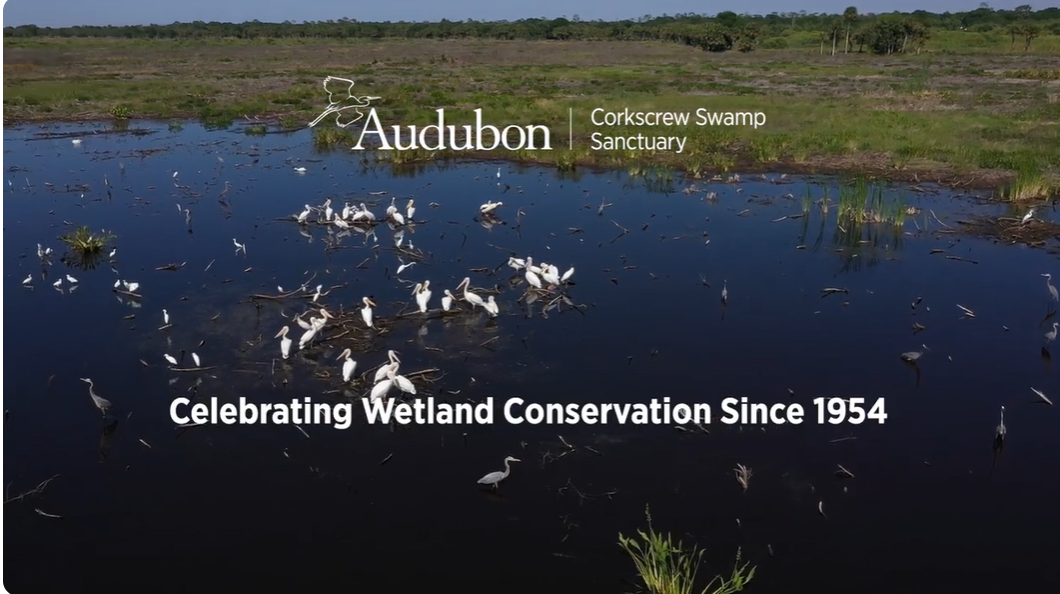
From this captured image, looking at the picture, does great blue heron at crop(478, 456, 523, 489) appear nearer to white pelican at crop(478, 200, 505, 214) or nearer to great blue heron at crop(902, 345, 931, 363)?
great blue heron at crop(902, 345, 931, 363)

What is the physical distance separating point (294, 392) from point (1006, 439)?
23.7 ft

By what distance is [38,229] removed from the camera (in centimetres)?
1568

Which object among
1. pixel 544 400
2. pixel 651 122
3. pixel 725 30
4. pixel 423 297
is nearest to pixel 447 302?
pixel 423 297

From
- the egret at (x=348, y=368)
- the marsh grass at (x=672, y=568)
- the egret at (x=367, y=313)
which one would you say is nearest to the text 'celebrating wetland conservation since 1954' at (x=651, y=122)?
the egret at (x=367, y=313)

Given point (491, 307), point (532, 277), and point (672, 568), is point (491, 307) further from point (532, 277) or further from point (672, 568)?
point (672, 568)

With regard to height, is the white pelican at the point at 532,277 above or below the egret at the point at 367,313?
above

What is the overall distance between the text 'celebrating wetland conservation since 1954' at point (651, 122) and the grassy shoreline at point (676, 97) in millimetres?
425

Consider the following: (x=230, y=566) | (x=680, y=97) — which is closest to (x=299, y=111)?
(x=680, y=97)

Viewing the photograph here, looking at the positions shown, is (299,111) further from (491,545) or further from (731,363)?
(491,545)

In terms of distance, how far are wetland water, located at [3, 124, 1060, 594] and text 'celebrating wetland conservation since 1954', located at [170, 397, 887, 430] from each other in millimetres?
135

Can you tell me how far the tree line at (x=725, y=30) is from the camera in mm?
59719

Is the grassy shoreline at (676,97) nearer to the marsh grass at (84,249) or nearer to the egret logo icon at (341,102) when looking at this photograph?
the egret logo icon at (341,102)

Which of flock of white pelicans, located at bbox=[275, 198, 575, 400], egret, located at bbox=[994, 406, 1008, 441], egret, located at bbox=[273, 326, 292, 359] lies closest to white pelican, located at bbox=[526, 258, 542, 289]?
flock of white pelicans, located at bbox=[275, 198, 575, 400]

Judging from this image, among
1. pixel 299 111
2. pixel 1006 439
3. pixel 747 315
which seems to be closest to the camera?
→ pixel 1006 439
